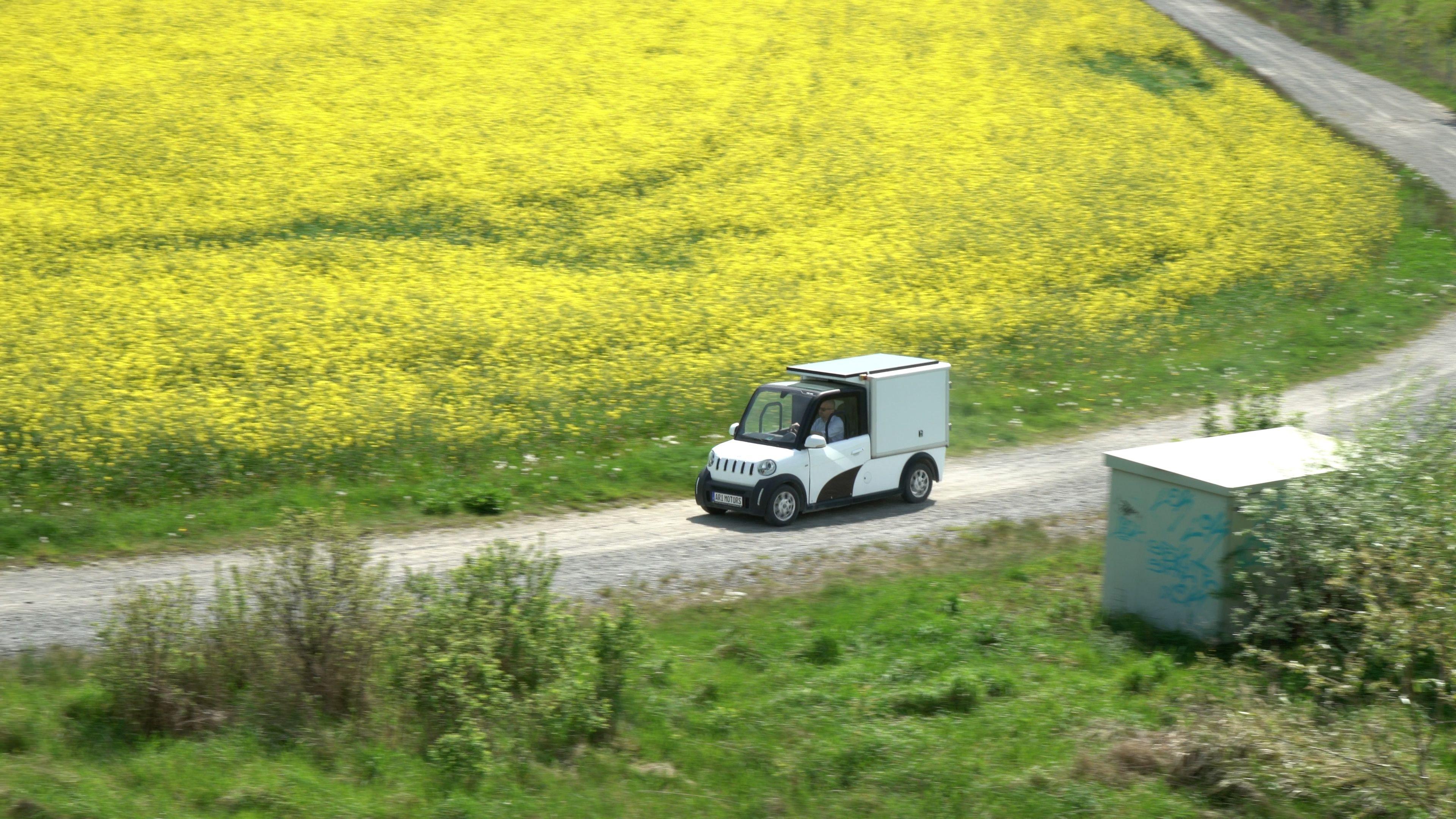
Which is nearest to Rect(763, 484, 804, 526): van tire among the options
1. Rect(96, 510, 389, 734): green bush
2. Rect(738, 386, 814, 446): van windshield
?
Rect(738, 386, 814, 446): van windshield

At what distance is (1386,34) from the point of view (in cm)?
5275

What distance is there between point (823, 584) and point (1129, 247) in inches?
789

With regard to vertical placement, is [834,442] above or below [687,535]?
above

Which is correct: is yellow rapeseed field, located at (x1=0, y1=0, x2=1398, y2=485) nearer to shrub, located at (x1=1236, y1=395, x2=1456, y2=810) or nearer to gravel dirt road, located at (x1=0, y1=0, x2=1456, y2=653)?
gravel dirt road, located at (x1=0, y1=0, x2=1456, y2=653)

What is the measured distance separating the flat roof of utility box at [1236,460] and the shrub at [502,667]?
191 inches

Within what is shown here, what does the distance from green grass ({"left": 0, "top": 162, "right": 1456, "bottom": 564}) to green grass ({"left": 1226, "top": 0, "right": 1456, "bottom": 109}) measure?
17.2m

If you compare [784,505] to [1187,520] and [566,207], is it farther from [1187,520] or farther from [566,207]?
[566,207]

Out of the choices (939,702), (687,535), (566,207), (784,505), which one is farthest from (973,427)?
(566,207)

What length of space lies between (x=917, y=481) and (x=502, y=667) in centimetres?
898

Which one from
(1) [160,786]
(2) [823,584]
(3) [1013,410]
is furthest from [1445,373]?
(1) [160,786]

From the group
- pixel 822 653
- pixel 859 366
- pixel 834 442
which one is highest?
pixel 859 366

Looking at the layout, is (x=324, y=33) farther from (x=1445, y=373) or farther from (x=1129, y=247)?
(x=1445, y=373)

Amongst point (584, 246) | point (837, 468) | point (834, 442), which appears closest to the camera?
point (837, 468)

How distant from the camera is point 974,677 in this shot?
1007 centimetres
